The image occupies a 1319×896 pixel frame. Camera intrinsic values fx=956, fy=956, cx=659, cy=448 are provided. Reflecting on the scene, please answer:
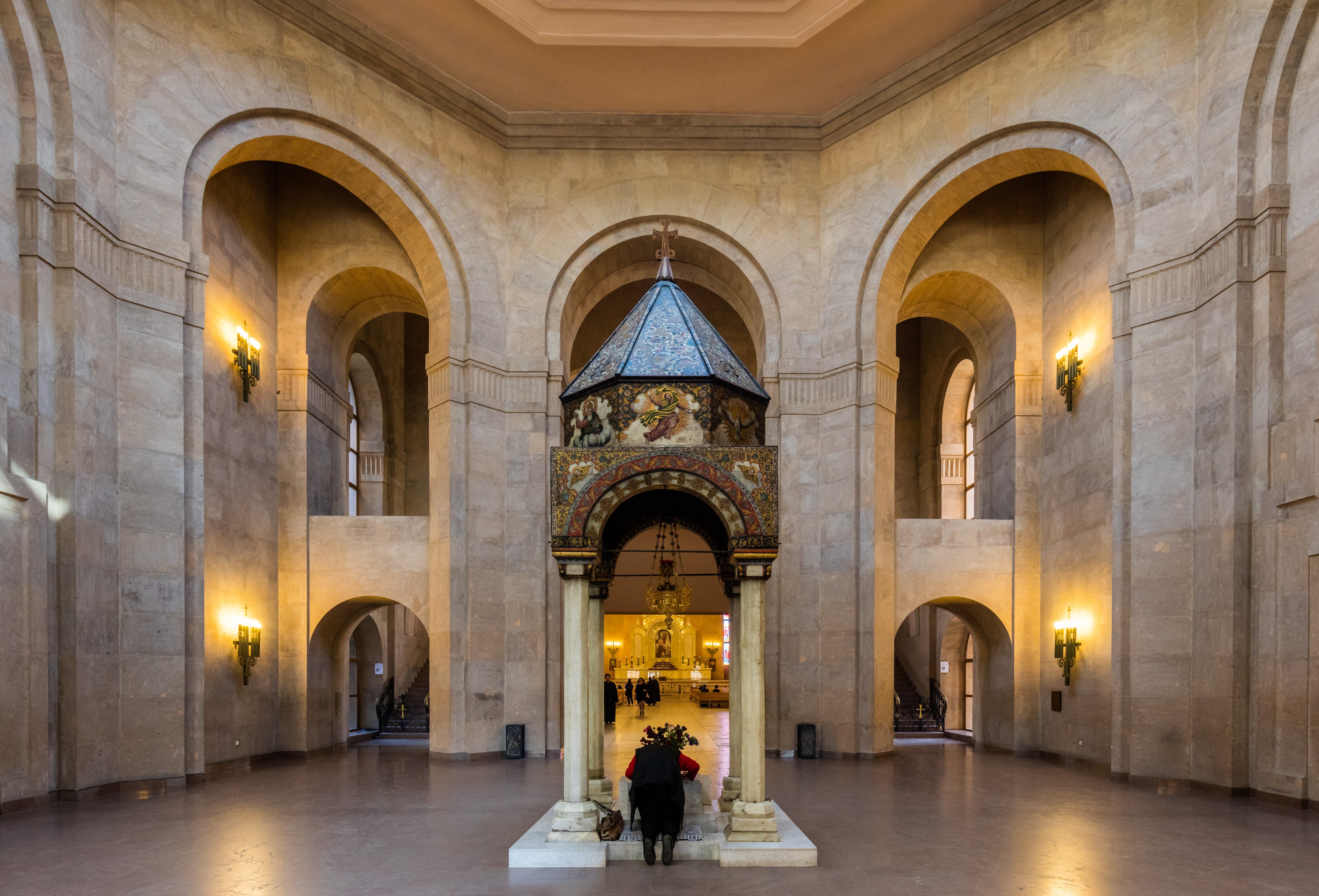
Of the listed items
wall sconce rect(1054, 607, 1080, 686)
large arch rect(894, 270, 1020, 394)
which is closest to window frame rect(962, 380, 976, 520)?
large arch rect(894, 270, 1020, 394)

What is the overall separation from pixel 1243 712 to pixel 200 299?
15.0m

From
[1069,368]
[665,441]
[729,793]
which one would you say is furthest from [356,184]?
[1069,368]

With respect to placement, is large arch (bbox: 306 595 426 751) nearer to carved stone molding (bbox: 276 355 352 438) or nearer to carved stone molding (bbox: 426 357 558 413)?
carved stone molding (bbox: 276 355 352 438)

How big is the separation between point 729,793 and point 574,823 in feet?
7.73

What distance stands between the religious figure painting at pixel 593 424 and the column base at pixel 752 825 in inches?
148

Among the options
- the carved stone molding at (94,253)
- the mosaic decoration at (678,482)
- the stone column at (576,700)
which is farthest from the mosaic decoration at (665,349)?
the carved stone molding at (94,253)

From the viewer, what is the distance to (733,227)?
59.1ft

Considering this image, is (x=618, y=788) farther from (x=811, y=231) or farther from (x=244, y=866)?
(x=811, y=231)

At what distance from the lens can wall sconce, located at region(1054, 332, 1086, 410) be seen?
16219 millimetres

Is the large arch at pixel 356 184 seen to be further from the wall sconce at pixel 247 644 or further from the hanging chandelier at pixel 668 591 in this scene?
the hanging chandelier at pixel 668 591

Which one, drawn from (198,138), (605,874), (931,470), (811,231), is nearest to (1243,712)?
(605,874)

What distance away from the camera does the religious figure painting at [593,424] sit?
997cm

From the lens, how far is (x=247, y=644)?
599 inches

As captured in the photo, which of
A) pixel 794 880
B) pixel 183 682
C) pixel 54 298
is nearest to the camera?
pixel 794 880
